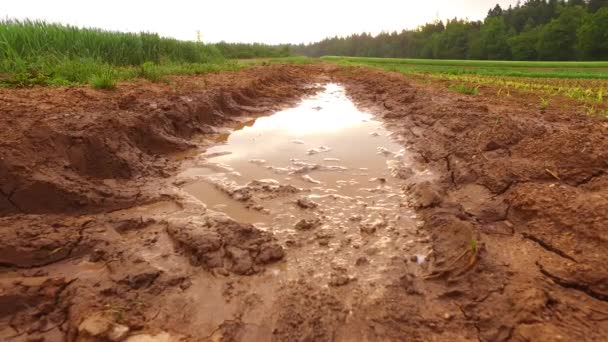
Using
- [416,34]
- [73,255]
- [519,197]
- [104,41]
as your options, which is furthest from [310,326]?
[416,34]

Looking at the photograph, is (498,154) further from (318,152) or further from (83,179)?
(83,179)

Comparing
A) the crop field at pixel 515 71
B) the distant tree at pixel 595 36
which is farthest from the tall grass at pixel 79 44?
the distant tree at pixel 595 36

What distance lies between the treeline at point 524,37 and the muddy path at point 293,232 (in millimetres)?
43456

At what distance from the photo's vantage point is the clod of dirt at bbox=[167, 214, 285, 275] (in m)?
2.57

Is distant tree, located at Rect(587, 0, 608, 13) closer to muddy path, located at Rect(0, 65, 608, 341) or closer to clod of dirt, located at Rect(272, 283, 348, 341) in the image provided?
muddy path, located at Rect(0, 65, 608, 341)

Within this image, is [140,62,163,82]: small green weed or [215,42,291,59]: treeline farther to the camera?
[215,42,291,59]: treeline

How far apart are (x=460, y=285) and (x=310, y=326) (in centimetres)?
107

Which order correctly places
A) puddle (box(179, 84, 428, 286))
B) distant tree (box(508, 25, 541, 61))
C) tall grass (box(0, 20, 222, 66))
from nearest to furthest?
1. puddle (box(179, 84, 428, 286))
2. tall grass (box(0, 20, 222, 66))
3. distant tree (box(508, 25, 541, 61))

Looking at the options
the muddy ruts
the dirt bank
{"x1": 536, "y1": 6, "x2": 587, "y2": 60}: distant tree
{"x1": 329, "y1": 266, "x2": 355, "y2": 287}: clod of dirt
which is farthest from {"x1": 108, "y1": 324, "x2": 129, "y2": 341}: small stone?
{"x1": 536, "y1": 6, "x2": 587, "y2": 60}: distant tree

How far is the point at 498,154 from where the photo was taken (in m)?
3.92

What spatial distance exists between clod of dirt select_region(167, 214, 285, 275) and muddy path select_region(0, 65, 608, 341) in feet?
0.05

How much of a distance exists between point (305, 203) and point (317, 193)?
14.6 inches

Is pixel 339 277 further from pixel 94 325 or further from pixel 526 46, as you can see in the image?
pixel 526 46

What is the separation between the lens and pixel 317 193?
384 centimetres
